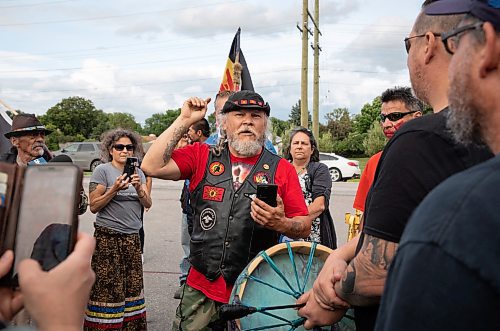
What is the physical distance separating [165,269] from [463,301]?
661 centimetres

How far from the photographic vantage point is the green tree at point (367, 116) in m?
60.7

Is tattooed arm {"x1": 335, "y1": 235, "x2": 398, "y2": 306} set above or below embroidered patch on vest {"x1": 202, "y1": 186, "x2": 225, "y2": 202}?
below

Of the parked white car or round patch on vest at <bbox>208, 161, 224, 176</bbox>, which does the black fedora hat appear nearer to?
round patch on vest at <bbox>208, 161, 224, 176</bbox>

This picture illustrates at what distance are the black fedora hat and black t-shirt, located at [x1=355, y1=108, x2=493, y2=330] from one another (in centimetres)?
352

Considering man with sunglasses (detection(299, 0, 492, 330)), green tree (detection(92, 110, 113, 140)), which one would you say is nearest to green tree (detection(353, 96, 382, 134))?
green tree (detection(92, 110, 113, 140))

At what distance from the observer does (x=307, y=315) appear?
7.62 feet

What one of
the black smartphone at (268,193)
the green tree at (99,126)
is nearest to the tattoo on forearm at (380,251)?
the black smartphone at (268,193)

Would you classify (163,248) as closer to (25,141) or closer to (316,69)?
(25,141)

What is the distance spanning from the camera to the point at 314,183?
17.1 ft

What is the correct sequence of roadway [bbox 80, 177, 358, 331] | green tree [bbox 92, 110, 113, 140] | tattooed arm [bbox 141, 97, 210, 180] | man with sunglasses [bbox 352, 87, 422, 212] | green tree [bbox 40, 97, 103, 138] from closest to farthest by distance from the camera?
tattooed arm [bbox 141, 97, 210, 180] < man with sunglasses [bbox 352, 87, 422, 212] < roadway [bbox 80, 177, 358, 331] < green tree [bbox 40, 97, 103, 138] < green tree [bbox 92, 110, 113, 140]

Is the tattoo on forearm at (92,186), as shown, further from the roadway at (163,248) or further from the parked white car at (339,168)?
the parked white car at (339,168)

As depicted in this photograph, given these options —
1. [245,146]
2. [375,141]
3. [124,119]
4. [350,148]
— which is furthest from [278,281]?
[124,119]

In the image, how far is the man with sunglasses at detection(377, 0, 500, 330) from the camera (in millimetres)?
903

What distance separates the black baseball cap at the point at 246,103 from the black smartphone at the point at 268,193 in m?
0.77
